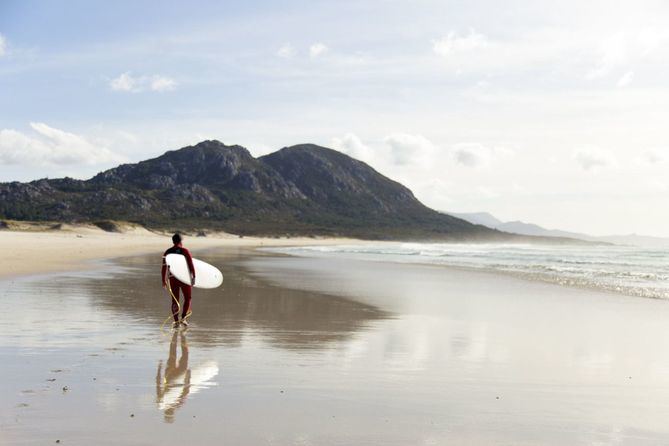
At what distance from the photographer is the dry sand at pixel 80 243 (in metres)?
43.1

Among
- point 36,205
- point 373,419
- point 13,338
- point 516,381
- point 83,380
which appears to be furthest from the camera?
point 36,205

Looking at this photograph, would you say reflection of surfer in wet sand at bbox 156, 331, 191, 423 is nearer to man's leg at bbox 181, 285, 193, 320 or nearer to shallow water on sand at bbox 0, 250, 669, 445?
shallow water on sand at bbox 0, 250, 669, 445

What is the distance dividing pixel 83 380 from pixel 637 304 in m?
19.2

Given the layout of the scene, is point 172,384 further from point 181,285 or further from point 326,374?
point 181,285

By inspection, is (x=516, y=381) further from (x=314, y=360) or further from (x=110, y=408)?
(x=110, y=408)

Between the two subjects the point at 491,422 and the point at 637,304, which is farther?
the point at 637,304

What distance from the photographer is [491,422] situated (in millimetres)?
7574

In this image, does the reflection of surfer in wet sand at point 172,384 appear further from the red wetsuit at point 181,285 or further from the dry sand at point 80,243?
the dry sand at point 80,243

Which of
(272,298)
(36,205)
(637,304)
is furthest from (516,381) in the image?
(36,205)

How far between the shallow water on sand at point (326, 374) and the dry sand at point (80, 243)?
15960mm

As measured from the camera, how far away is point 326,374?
9938 mm

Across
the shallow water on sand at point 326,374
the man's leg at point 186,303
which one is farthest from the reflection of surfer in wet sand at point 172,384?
the man's leg at point 186,303

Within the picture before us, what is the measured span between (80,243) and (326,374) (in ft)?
206

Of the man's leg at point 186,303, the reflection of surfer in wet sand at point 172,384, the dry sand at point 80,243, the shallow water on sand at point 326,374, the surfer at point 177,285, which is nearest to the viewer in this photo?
the shallow water on sand at point 326,374
